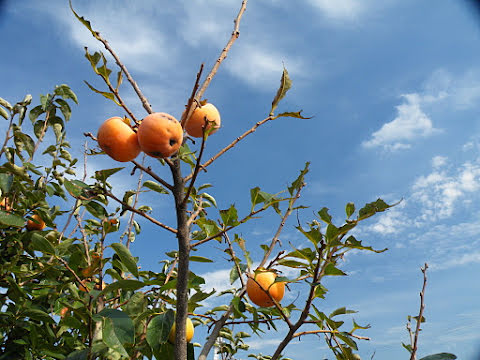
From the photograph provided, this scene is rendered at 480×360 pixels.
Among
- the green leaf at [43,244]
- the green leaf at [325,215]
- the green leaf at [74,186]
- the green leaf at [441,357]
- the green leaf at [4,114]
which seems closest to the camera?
the green leaf at [441,357]

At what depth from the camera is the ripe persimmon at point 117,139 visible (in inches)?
59.4

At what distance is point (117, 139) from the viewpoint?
152 centimetres

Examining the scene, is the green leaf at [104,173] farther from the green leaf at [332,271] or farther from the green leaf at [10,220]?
the green leaf at [332,271]

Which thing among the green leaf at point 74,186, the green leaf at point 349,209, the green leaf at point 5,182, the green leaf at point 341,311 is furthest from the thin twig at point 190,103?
the green leaf at point 5,182

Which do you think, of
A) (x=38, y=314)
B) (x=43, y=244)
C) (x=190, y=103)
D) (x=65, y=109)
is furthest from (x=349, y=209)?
(x=65, y=109)

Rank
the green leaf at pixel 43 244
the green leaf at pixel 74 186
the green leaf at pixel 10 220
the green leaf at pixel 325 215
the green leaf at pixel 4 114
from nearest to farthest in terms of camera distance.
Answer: the green leaf at pixel 325 215 → the green leaf at pixel 74 186 → the green leaf at pixel 43 244 → the green leaf at pixel 10 220 → the green leaf at pixel 4 114

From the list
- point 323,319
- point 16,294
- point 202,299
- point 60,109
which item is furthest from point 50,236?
point 323,319

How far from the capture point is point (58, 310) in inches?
82.9

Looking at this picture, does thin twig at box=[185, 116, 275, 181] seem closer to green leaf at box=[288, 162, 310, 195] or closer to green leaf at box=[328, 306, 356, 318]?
green leaf at box=[288, 162, 310, 195]

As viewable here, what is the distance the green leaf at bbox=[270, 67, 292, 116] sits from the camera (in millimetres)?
1691

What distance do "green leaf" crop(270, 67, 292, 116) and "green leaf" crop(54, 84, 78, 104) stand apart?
1582 millimetres

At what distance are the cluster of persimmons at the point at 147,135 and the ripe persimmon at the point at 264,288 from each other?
654 mm

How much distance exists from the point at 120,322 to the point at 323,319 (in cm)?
77

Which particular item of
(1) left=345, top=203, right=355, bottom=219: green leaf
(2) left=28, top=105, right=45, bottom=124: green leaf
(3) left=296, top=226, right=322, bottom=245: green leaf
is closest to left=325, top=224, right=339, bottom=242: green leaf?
(3) left=296, top=226, right=322, bottom=245: green leaf
